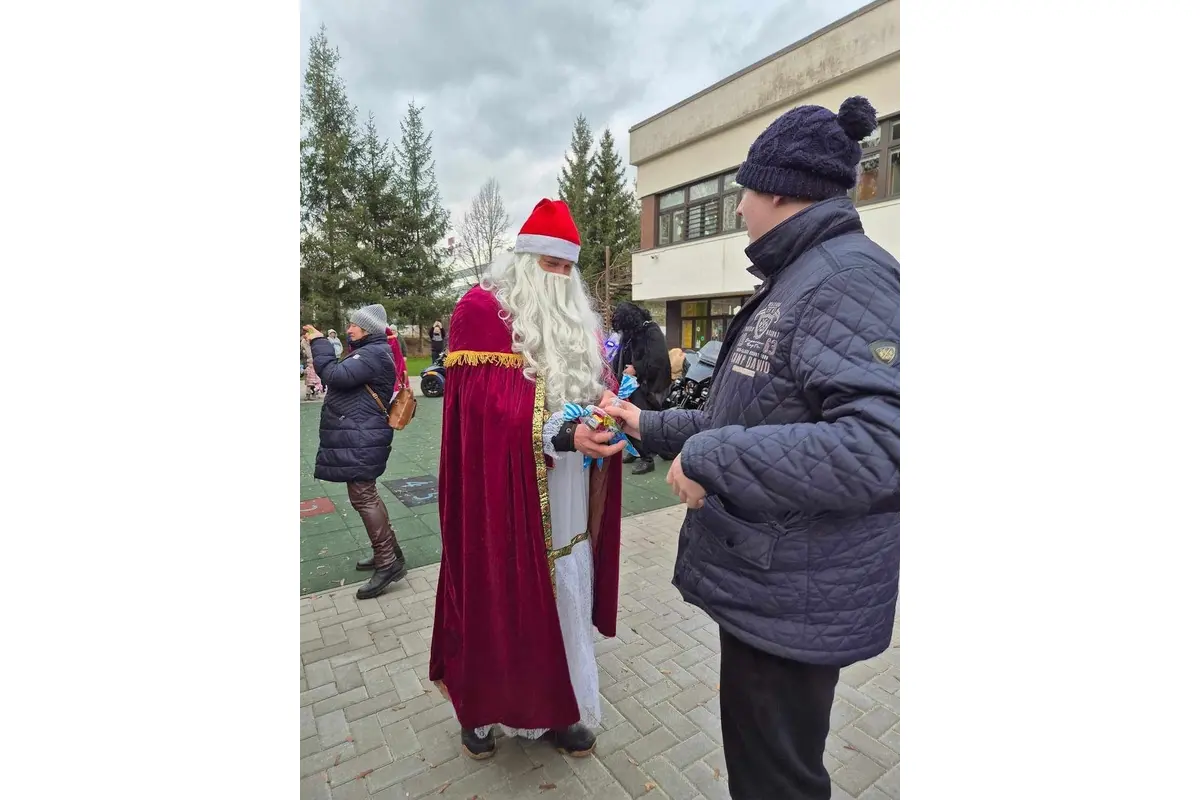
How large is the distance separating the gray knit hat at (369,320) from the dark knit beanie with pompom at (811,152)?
9.78 ft

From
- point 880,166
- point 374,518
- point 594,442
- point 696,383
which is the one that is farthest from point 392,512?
point 880,166

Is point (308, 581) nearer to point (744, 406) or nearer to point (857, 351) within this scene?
point (744, 406)

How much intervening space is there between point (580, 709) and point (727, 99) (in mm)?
14783

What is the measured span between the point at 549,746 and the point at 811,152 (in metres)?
2.39

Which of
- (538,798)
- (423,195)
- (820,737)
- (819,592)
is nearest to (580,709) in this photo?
(538,798)

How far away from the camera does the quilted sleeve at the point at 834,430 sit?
1149mm

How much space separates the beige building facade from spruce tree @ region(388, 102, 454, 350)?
8.28 meters

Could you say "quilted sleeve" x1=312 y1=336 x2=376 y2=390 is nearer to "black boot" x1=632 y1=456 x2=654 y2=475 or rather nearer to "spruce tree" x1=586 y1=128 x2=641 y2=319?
"black boot" x1=632 y1=456 x2=654 y2=475

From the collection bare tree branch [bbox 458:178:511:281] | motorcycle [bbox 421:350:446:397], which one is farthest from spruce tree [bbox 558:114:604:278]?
motorcycle [bbox 421:350:446:397]

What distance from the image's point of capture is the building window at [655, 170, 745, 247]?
15.2 meters

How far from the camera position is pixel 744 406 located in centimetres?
142

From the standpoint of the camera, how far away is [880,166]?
11602 mm

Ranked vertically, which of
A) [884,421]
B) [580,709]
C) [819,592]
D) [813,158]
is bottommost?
[580,709]

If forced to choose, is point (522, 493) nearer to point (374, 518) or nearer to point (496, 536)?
point (496, 536)
